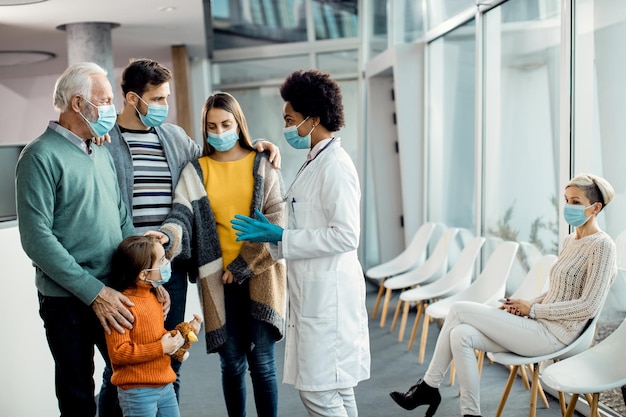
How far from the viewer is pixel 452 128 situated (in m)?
6.51

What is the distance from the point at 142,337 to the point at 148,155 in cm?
74

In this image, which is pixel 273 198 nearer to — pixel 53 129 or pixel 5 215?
pixel 53 129

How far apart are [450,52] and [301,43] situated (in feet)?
10.7

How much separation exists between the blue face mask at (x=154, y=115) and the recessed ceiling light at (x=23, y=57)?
6441mm

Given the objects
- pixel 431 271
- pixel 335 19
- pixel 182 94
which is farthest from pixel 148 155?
pixel 335 19

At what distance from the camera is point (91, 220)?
2.58 meters

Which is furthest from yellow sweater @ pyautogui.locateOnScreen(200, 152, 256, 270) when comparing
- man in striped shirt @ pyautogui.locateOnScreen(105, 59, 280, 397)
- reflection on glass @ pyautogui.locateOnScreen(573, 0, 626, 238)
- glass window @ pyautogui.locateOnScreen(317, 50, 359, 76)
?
glass window @ pyautogui.locateOnScreen(317, 50, 359, 76)

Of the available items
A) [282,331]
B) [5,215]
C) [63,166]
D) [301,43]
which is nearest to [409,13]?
[301,43]

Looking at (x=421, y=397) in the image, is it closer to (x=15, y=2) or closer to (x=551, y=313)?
(x=551, y=313)

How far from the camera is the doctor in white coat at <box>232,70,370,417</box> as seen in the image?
107 inches

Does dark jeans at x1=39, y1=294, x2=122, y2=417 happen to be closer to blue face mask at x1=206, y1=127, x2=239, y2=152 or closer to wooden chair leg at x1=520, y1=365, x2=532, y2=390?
blue face mask at x1=206, y1=127, x2=239, y2=152

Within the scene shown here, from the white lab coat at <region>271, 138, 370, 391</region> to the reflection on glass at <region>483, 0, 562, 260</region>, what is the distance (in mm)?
1998

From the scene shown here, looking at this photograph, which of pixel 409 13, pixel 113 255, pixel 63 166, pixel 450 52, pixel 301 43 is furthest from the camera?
pixel 301 43

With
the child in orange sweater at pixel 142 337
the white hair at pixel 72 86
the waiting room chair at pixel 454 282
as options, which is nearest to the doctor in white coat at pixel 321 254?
the child in orange sweater at pixel 142 337
